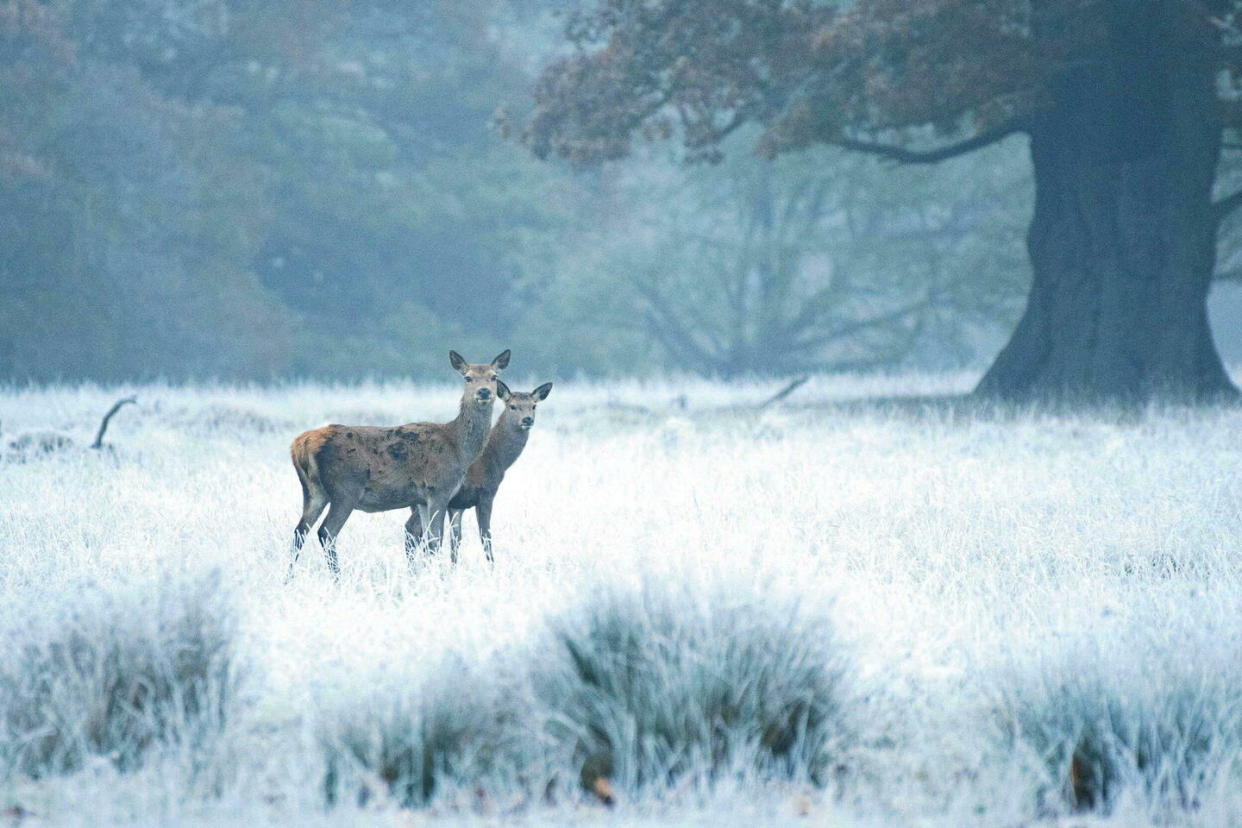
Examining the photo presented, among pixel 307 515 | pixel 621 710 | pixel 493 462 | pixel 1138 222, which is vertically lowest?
pixel 621 710

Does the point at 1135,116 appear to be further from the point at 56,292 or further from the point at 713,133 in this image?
the point at 56,292

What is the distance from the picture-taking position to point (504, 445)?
8625 mm

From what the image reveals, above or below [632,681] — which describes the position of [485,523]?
above

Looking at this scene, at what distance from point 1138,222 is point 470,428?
13810 millimetres

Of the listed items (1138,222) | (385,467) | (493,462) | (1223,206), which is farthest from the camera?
(1223,206)

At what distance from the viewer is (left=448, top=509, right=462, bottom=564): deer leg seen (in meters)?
8.27

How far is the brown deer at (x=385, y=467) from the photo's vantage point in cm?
813

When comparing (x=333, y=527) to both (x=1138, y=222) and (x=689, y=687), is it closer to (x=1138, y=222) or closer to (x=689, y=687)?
(x=689, y=687)

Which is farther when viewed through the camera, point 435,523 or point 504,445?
point 504,445

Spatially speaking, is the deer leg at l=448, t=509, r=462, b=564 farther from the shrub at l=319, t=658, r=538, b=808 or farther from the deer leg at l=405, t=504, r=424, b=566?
the shrub at l=319, t=658, r=538, b=808

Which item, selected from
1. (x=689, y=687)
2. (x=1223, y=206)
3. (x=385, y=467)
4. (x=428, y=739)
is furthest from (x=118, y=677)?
(x=1223, y=206)

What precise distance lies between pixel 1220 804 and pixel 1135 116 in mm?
16430

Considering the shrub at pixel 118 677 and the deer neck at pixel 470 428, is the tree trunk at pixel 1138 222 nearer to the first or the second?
the deer neck at pixel 470 428

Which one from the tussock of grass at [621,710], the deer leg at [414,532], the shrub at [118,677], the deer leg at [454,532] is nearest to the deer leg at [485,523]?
the deer leg at [454,532]
